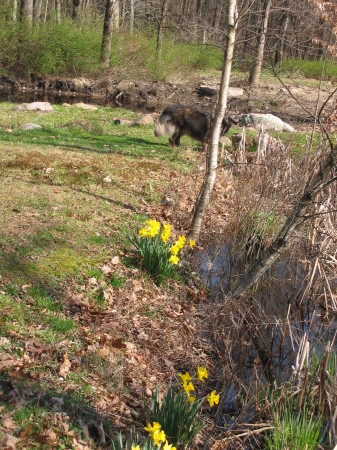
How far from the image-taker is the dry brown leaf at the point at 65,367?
15.9 ft

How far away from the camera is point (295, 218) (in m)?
5.71

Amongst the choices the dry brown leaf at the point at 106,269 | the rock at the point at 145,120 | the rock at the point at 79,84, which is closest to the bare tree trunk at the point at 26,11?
the rock at the point at 79,84

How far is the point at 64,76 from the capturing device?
27.9m

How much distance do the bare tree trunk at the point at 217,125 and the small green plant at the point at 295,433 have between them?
3.97m

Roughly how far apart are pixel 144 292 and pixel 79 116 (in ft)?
34.4

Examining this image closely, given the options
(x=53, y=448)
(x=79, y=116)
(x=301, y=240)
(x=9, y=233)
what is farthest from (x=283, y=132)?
(x=53, y=448)

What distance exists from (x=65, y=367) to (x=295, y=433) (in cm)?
201

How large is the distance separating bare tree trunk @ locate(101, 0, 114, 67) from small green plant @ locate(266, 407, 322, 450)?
2364cm

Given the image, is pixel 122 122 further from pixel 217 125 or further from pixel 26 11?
pixel 26 11

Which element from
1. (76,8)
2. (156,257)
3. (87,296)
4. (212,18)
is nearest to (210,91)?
(212,18)

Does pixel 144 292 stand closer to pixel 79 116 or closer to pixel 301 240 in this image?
pixel 301 240

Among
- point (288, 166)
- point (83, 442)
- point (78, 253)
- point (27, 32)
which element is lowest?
point (83, 442)

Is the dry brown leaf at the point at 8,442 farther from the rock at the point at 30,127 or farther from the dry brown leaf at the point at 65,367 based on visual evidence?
the rock at the point at 30,127

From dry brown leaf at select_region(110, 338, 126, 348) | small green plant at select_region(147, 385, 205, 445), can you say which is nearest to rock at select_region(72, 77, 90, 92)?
dry brown leaf at select_region(110, 338, 126, 348)
